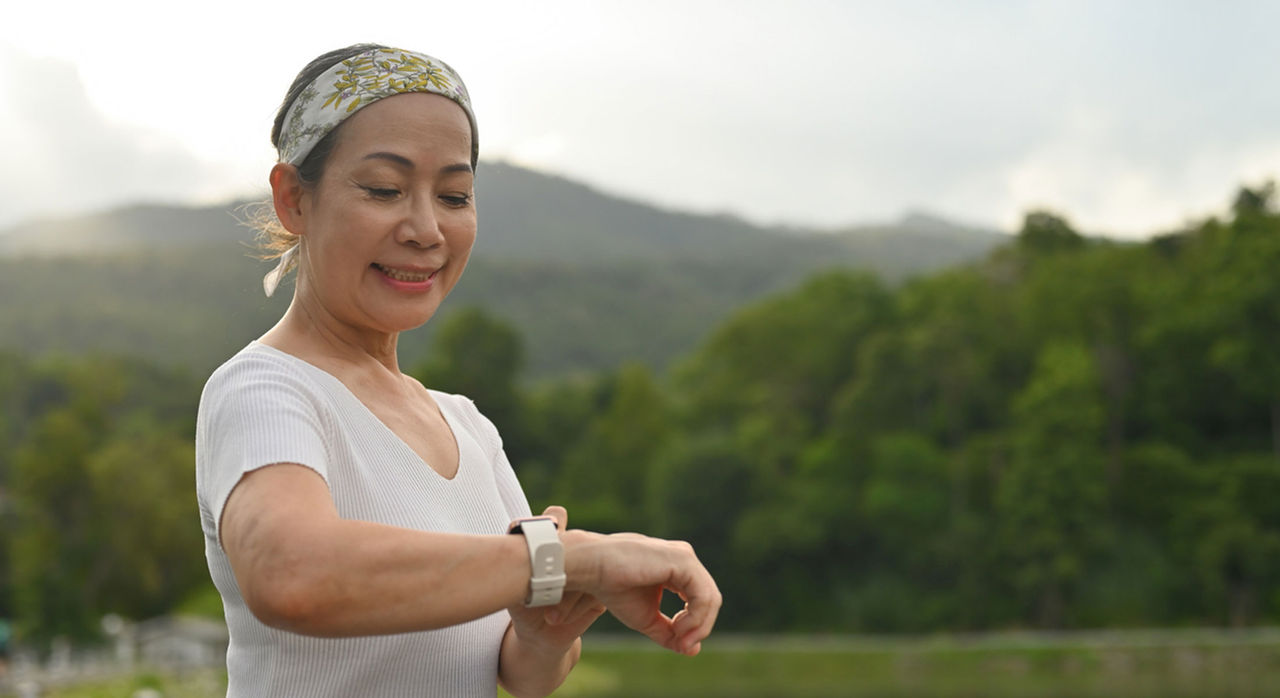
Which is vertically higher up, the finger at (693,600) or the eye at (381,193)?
the eye at (381,193)

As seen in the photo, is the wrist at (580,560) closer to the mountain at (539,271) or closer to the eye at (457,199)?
the eye at (457,199)

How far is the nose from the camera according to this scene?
4.74ft

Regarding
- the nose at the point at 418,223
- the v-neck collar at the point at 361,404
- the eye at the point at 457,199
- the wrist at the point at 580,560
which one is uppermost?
the eye at the point at 457,199

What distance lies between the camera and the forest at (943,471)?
31.3m

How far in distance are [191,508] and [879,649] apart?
21298 mm

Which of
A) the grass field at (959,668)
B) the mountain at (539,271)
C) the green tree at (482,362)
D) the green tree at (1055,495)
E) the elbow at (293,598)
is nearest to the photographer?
the elbow at (293,598)

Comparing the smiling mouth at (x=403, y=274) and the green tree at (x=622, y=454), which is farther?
the green tree at (x=622, y=454)

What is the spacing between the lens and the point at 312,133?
4.68 ft

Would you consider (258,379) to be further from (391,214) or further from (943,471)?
(943,471)

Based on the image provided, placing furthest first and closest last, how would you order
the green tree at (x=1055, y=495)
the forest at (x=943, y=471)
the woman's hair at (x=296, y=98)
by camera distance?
1. the forest at (x=943, y=471)
2. the green tree at (x=1055, y=495)
3. the woman's hair at (x=296, y=98)

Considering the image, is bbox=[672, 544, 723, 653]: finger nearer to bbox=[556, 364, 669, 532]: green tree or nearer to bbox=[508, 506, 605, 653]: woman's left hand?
bbox=[508, 506, 605, 653]: woman's left hand

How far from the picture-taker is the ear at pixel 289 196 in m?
1.48

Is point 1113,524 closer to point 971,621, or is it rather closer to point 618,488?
point 971,621

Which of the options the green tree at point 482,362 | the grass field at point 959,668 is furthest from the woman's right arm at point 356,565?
the green tree at point 482,362
